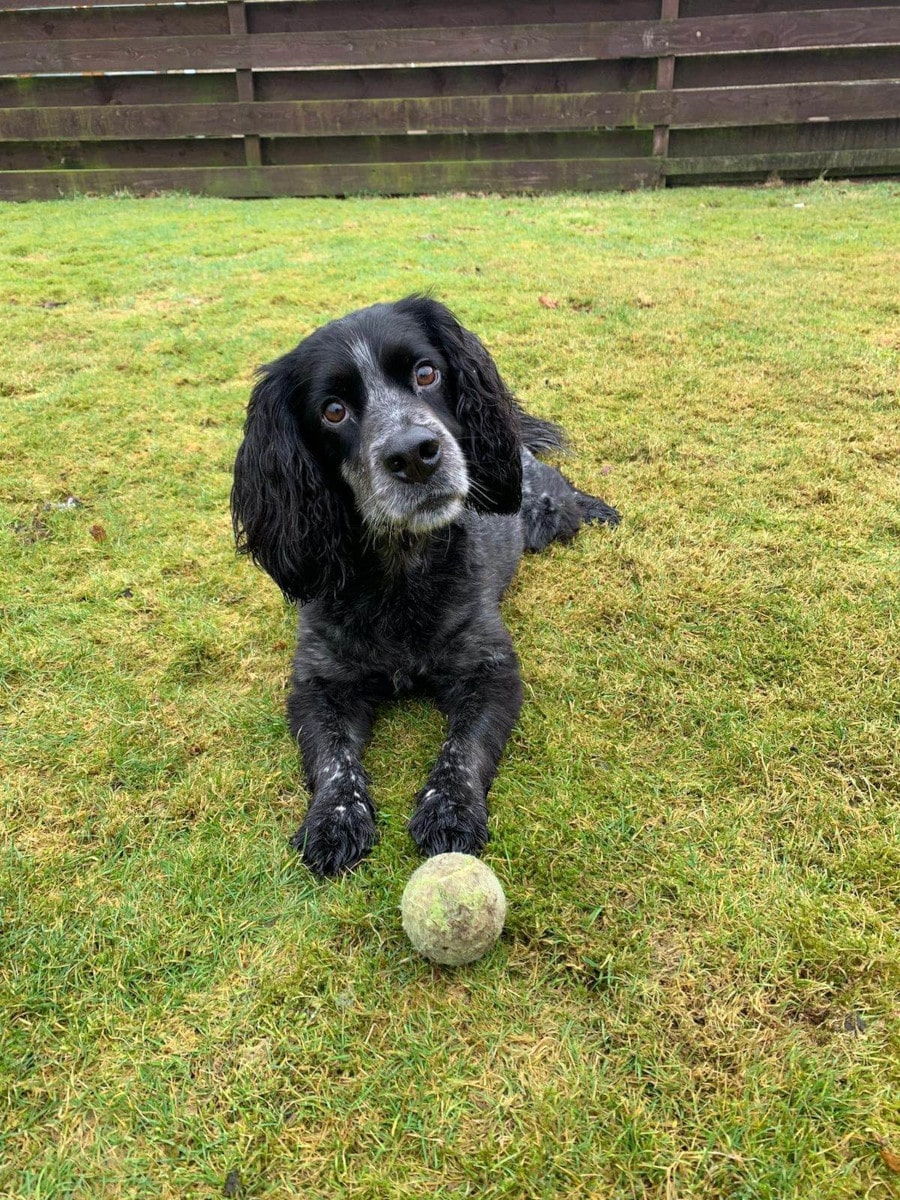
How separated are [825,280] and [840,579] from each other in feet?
14.3

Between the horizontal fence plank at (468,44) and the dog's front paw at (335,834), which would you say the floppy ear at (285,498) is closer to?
the dog's front paw at (335,834)

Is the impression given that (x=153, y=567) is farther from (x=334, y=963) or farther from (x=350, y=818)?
(x=334, y=963)

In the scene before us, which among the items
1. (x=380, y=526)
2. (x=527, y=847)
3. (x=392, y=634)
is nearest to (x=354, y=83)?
(x=380, y=526)

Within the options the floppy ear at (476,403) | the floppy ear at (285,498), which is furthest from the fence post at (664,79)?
the floppy ear at (285,498)

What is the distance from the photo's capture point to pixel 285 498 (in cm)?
242

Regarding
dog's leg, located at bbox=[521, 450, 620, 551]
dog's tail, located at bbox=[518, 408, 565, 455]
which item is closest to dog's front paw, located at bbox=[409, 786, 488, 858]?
dog's leg, located at bbox=[521, 450, 620, 551]

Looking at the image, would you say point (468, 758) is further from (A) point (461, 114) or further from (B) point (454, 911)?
(A) point (461, 114)

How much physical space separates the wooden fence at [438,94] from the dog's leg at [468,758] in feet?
30.8

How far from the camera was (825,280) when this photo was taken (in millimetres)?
6008

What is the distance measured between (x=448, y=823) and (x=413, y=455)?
1035 mm

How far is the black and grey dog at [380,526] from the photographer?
222 centimetres

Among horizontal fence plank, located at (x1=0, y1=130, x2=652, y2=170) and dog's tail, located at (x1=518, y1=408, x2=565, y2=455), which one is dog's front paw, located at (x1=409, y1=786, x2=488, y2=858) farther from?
horizontal fence plank, located at (x1=0, y1=130, x2=652, y2=170)

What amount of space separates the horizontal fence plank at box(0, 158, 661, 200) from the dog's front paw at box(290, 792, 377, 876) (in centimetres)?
994

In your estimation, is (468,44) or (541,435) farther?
(468,44)
